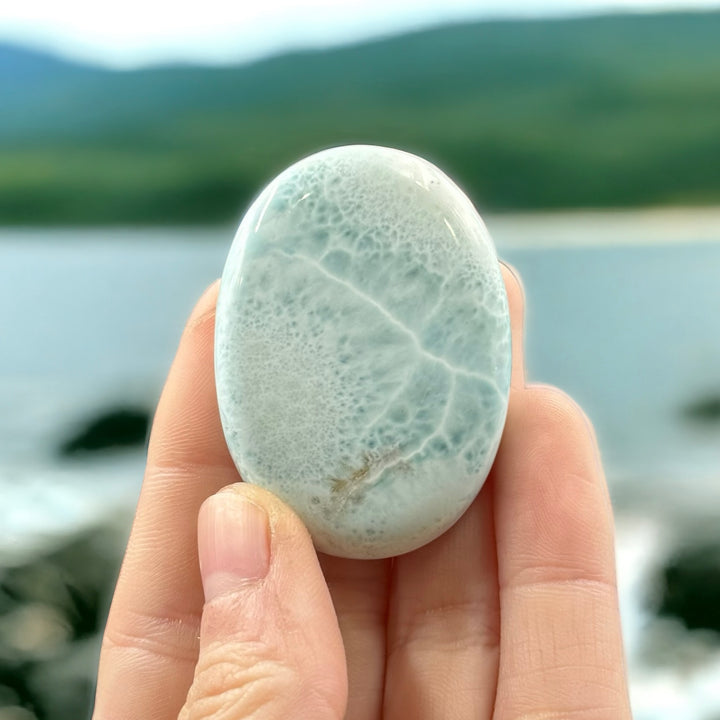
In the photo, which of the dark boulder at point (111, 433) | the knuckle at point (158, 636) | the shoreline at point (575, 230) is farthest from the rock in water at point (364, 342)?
the shoreline at point (575, 230)

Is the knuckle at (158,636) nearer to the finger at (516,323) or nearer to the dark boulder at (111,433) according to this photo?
the finger at (516,323)

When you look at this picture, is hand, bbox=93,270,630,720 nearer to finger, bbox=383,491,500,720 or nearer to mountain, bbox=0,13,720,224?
finger, bbox=383,491,500,720

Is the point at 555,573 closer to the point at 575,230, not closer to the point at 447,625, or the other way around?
the point at 447,625

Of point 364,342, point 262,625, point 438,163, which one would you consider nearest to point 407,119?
point 438,163

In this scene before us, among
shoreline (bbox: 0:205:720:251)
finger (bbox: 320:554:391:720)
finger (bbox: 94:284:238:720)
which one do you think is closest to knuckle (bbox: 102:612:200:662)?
finger (bbox: 94:284:238:720)

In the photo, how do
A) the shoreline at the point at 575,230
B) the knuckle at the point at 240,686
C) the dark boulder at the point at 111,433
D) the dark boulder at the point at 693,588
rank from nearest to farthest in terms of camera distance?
the knuckle at the point at 240,686 < the dark boulder at the point at 693,588 < the dark boulder at the point at 111,433 < the shoreline at the point at 575,230

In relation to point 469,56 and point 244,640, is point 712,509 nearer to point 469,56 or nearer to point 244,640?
point 244,640

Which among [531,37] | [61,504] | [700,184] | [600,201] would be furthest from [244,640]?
[531,37]
